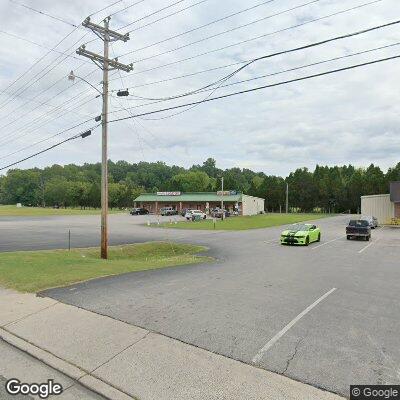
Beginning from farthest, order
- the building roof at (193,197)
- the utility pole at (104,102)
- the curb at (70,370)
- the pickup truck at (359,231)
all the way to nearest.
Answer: the building roof at (193,197), the pickup truck at (359,231), the utility pole at (104,102), the curb at (70,370)

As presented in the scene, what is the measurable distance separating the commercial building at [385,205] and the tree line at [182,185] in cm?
Result: 4272

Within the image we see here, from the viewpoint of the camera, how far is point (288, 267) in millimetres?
14969

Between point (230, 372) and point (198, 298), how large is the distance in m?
4.03

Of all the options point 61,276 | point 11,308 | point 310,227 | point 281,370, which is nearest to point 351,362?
point 281,370

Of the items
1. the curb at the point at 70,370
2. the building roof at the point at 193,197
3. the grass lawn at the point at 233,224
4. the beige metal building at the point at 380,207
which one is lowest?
the grass lawn at the point at 233,224

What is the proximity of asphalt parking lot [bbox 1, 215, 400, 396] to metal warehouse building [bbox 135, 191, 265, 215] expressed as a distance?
220 feet

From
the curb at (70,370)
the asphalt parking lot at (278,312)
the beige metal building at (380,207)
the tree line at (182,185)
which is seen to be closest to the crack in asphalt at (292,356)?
the asphalt parking lot at (278,312)

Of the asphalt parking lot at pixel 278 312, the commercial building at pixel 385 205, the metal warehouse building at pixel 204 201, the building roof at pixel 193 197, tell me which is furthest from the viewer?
the building roof at pixel 193 197

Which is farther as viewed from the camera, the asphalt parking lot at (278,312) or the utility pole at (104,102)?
the utility pole at (104,102)

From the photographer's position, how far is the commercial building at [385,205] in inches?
1940

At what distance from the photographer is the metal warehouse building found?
271ft

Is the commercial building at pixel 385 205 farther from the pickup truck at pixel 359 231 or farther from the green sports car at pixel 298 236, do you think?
the green sports car at pixel 298 236

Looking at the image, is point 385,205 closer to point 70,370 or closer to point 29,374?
point 70,370

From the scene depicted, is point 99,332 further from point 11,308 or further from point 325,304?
point 325,304
